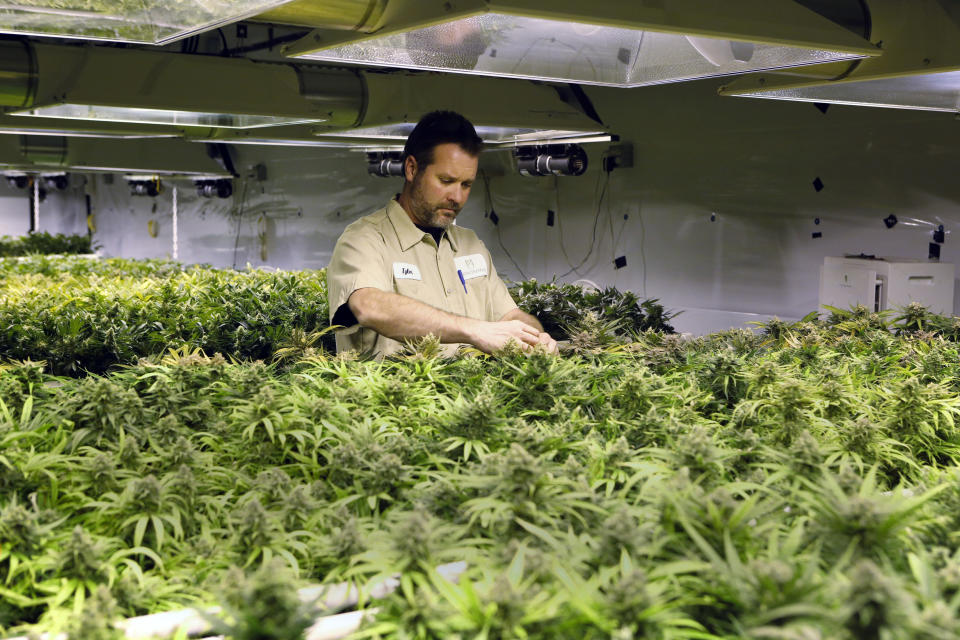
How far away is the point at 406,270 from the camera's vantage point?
304 centimetres

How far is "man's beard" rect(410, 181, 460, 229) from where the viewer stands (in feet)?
10.1

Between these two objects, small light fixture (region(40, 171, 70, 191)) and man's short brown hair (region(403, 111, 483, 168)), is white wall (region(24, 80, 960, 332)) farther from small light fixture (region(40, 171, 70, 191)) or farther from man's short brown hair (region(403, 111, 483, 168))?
small light fixture (region(40, 171, 70, 191))

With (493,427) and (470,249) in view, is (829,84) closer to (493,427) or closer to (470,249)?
(470,249)

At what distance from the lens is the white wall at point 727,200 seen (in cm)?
552

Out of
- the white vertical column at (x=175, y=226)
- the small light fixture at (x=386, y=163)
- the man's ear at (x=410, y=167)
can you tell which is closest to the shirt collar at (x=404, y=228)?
the man's ear at (x=410, y=167)

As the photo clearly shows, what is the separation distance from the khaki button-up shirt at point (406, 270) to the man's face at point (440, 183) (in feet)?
0.24

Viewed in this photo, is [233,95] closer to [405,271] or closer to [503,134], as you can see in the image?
[405,271]

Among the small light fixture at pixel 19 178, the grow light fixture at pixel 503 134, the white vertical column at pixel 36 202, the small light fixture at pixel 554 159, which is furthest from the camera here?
the white vertical column at pixel 36 202

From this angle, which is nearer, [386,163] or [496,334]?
[496,334]

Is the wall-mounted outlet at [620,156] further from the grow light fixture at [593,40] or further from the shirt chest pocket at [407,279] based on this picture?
the grow light fixture at [593,40]

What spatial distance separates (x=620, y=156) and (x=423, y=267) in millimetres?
4644

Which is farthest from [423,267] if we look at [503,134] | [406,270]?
[503,134]

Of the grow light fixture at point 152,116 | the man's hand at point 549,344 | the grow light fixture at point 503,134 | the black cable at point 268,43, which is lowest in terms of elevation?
the man's hand at point 549,344

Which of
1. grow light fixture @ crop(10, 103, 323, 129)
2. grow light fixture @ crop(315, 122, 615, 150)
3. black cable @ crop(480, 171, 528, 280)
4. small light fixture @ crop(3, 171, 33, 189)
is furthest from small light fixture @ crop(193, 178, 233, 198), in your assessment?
grow light fixture @ crop(10, 103, 323, 129)
